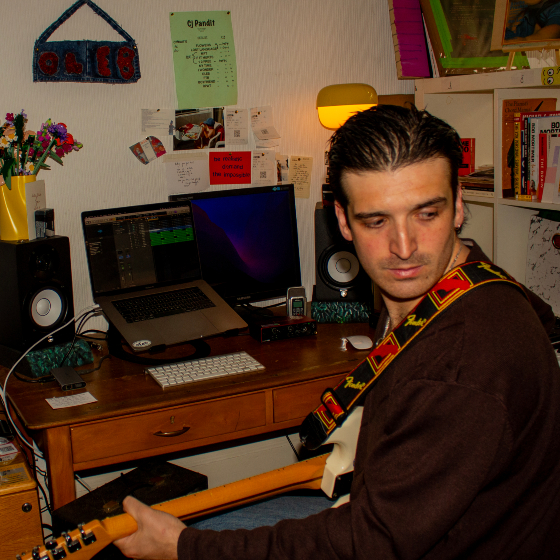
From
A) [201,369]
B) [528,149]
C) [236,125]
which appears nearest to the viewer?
[201,369]

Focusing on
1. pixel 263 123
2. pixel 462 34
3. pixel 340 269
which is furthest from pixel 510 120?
pixel 263 123

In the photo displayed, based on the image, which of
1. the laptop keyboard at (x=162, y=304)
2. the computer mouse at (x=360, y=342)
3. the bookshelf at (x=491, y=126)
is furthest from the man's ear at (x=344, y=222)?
the bookshelf at (x=491, y=126)

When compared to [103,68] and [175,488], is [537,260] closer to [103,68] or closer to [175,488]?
[175,488]

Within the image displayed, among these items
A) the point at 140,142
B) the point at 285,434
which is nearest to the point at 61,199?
the point at 140,142

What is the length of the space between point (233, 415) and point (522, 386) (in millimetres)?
931

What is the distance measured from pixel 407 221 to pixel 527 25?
3.85ft

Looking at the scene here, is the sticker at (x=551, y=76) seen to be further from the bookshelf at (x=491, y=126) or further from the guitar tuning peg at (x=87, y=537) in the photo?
the guitar tuning peg at (x=87, y=537)

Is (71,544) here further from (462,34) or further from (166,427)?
(462,34)

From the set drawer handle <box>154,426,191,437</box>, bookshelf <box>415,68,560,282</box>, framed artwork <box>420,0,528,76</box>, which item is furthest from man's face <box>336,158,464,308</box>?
framed artwork <box>420,0,528,76</box>

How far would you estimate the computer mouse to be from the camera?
1778 millimetres

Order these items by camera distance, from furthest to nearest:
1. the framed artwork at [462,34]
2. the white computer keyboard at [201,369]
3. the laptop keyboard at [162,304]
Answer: the framed artwork at [462,34] < the laptop keyboard at [162,304] < the white computer keyboard at [201,369]

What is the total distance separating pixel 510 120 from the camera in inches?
74.5

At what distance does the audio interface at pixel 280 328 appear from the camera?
73.1 inches

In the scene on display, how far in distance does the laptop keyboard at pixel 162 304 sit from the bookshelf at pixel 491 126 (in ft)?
3.19
